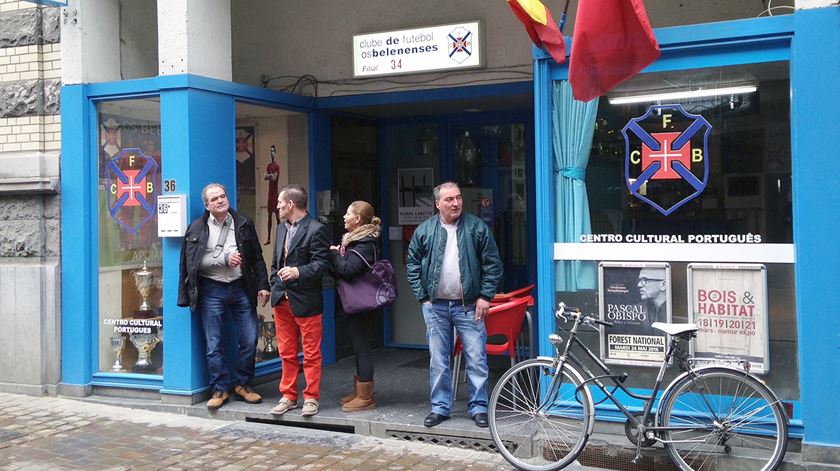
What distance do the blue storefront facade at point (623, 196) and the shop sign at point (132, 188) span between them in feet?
0.18

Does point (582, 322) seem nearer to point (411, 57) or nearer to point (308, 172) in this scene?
point (411, 57)

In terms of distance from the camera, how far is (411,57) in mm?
8219

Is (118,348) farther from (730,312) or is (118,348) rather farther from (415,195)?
(730,312)

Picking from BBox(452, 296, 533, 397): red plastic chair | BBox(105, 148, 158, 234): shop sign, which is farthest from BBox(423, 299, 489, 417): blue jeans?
BBox(105, 148, 158, 234): shop sign

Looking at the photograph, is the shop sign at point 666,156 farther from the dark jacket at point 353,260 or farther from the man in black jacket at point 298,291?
the man in black jacket at point 298,291

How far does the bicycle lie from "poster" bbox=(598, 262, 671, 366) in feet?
0.76

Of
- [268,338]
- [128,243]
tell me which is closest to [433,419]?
[268,338]

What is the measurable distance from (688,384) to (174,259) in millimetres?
4393

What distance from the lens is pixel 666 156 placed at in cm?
629

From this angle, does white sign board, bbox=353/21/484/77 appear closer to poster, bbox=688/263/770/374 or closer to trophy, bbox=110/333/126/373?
poster, bbox=688/263/770/374

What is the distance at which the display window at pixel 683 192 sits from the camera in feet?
19.7

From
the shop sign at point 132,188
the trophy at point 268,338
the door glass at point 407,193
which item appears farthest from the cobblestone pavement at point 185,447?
the door glass at point 407,193

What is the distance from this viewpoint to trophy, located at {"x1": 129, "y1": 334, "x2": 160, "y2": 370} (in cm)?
820

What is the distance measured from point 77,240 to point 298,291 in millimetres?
2406
